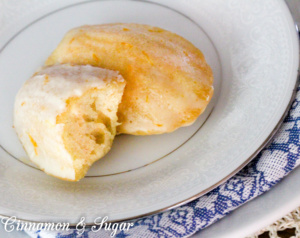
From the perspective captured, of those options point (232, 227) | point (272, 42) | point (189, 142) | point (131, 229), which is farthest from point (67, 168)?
point (272, 42)

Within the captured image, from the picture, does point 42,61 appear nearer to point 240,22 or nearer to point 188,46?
point 188,46

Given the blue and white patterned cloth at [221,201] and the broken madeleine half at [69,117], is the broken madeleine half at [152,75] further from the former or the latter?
the blue and white patterned cloth at [221,201]

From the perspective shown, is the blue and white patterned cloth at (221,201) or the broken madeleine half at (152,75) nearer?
Result: the blue and white patterned cloth at (221,201)

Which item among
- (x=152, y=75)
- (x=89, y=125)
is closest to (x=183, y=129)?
(x=152, y=75)

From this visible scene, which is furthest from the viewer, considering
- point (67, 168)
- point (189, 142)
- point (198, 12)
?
point (198, 12)

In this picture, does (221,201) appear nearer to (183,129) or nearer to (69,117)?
(183,129)

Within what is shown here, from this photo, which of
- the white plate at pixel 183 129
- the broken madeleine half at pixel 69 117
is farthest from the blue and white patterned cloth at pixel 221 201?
the broken madeleine half at pixel 69 117
